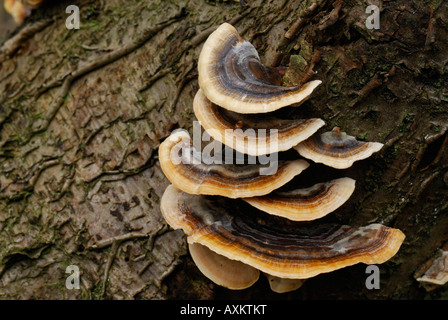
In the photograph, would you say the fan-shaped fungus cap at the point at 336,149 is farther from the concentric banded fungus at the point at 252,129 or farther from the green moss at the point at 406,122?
the green moss at the point at 406,122

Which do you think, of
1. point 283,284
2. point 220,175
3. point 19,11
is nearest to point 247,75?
point 220,175

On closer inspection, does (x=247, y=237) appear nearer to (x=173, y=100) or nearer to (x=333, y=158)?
(x=333, y=158)

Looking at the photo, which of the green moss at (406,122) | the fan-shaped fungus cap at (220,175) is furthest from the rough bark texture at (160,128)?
the fan-shaped fungus cap at (220,175)

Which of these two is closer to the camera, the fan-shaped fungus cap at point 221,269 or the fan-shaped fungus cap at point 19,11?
the fan-shaped fungus cap at point 221,269

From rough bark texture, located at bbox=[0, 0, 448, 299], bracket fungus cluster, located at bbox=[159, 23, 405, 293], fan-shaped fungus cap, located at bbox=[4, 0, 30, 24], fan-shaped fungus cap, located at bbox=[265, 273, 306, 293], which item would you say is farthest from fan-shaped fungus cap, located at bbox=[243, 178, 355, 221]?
fan-shaped fungus cap, located at bbox=[4, 0, 30, 24]

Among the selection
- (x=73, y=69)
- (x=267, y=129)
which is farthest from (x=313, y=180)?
(x=73, y=69)

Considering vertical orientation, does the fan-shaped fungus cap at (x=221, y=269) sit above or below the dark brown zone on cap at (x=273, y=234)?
below
